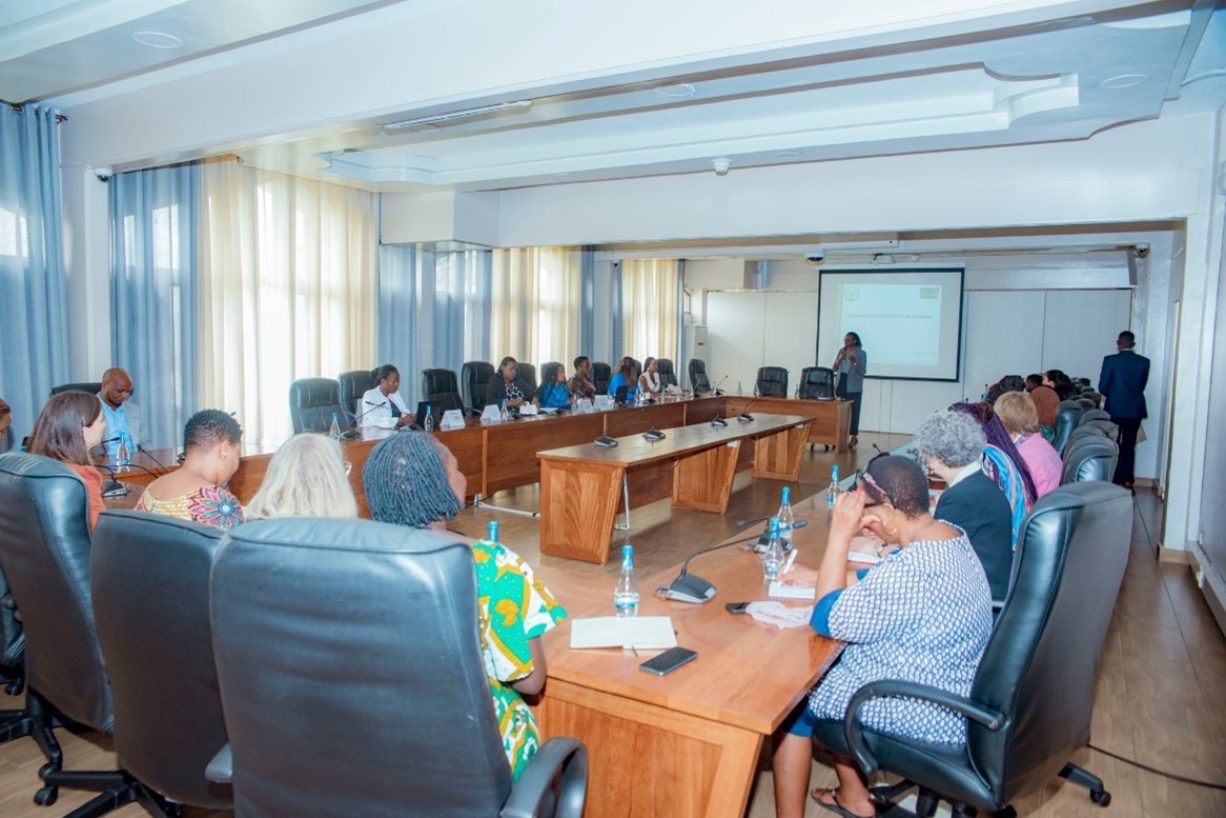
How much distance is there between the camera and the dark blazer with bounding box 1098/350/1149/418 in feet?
25.7

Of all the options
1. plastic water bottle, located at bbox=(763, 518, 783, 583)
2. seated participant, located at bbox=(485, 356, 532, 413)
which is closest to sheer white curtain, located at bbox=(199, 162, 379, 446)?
seated participant, located at bbox=(485, 356, 532, 413)

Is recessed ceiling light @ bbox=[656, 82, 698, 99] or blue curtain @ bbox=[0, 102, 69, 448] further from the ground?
recessed ceiling light @ bbox=[656, 82, 698, 99]

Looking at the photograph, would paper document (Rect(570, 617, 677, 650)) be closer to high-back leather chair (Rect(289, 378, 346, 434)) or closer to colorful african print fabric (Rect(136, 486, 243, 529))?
colorful african print fabric (Rect(136, 486, 243, 529))

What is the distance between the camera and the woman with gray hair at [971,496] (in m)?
2.45

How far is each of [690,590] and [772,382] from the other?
350 inches

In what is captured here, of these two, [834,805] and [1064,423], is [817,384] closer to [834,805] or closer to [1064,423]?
[1064,423]

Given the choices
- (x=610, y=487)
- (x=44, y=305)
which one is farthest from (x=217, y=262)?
(x=610, y=487)

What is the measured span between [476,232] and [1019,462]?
6496 mm

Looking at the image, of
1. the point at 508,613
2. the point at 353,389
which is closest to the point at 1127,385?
the point at 353,389

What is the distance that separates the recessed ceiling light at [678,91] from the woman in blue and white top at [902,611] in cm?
323

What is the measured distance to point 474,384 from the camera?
7.72 m

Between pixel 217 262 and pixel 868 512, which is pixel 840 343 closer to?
pixel 217 262

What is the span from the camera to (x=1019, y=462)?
3.06m

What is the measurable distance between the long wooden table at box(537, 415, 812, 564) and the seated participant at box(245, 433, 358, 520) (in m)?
3.10
